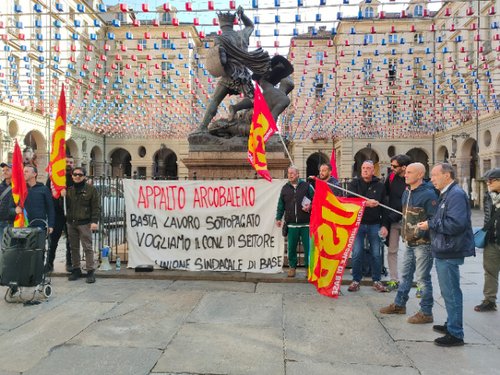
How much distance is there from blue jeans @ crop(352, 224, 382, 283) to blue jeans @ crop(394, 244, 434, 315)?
100 centimetres

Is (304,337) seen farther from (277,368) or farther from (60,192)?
(60,192)

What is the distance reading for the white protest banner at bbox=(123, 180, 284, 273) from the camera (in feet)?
21.0

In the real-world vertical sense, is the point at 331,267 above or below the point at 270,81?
below

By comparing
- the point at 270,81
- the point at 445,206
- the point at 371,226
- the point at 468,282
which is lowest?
the point at 468,282

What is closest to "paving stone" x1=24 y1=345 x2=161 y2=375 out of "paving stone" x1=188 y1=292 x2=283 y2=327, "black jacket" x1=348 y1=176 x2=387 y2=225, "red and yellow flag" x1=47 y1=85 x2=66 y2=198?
"paving stone" x1=188 y1=292 x2=283 y2=327

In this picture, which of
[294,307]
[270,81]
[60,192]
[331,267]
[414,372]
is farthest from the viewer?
[270,81]

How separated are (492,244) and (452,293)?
5.44ft

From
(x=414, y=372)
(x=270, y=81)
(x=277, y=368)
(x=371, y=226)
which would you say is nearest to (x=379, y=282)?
(x=371, y=226)

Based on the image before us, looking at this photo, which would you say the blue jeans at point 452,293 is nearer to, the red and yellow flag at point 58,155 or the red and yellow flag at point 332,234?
the red and yellow flag at point 332,234

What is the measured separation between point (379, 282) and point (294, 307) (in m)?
1.54

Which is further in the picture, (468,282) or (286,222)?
(468,282)

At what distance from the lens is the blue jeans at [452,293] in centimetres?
383

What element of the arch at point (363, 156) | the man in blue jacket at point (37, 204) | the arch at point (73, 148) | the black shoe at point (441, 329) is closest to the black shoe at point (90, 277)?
the man in blue jacket at point (37, 204)

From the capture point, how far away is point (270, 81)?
28.0 ft
